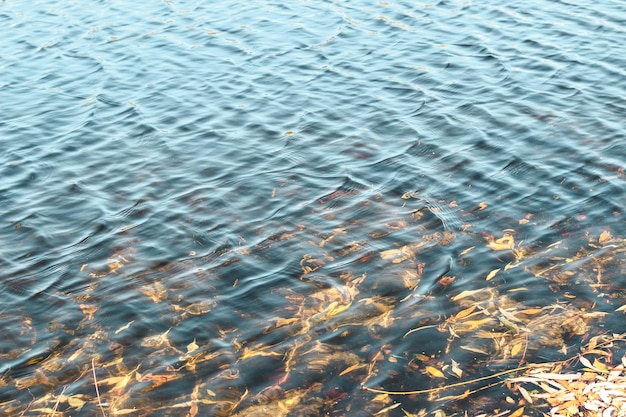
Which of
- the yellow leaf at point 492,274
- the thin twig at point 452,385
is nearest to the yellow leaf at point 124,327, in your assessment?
the thin twig at point 452,385

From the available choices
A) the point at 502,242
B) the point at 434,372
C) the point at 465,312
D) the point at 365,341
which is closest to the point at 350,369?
the point at 365,341

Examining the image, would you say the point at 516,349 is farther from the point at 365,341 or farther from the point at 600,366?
the point at 365,341

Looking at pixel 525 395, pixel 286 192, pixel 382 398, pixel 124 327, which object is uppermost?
pixel 525 395

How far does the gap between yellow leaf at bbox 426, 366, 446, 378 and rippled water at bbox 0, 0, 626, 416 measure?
0.29ft

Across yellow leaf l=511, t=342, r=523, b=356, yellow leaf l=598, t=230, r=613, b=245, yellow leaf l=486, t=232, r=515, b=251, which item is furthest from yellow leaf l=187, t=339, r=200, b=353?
yellow leaf l=598, t=230, r=613, b=245

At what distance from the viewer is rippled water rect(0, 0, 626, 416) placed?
8195mm

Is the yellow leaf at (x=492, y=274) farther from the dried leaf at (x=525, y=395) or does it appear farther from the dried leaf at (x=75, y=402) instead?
the dried leaf at (x=75, y=402)

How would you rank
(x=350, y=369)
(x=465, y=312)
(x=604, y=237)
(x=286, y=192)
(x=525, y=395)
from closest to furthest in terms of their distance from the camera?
1. (x=525, y=395)
2. (x=350, y=369)
3. (x=465, y=312)
4. (x=604, y=237)
5. (x=286, y=192)

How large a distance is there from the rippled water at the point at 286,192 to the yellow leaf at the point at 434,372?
9 centimetres

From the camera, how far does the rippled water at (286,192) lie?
820cm

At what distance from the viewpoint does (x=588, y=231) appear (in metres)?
9.98

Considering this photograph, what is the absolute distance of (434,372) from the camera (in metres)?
7.78

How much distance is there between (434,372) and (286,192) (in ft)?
14.8

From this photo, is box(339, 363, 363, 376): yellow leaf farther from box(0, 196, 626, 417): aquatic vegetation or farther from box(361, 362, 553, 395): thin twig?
box(361, 362, 553, 395): thin twig
